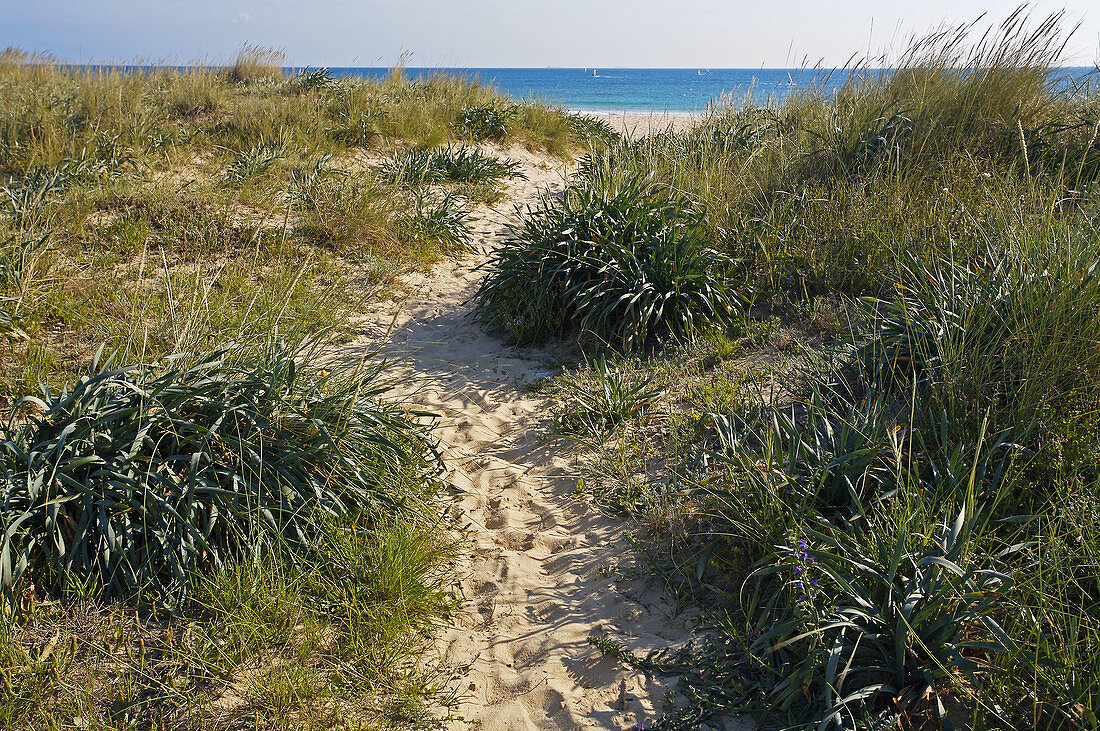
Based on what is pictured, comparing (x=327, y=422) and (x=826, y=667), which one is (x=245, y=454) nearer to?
(x=327, y=422)

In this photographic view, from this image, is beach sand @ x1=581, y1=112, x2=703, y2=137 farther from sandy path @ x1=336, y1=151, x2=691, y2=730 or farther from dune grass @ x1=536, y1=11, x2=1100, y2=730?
sandy path @ x1=336, y1=151, x2=691, y2=730

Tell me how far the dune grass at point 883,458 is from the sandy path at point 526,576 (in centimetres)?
15

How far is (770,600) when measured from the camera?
7.91 feet

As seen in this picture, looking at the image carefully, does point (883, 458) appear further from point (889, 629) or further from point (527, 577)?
point (527, 577)

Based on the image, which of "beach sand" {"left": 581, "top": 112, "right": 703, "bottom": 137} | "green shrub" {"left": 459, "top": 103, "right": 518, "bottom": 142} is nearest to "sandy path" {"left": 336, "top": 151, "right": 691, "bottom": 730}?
"beach sand" {"left": 581, "top": 112, "right": 703, "bottom": 137}

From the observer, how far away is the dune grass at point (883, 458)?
205 centimetres

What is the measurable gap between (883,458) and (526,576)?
5.54ft

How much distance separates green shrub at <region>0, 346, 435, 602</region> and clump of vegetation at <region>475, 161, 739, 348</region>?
230 cm

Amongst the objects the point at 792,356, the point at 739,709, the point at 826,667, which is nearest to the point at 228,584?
the point at 739,709

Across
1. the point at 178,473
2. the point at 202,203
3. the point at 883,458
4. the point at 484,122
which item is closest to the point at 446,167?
the point at 484,122

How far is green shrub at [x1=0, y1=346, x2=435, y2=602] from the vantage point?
2492mm

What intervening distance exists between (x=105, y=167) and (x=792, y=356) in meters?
7.21

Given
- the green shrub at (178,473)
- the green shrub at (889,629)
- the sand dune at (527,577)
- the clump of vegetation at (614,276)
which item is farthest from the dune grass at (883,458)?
the green shrub at (178,473)

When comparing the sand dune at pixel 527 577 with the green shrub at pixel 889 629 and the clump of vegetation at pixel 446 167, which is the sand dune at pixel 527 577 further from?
the clump of vegetation at pixel 446 167
